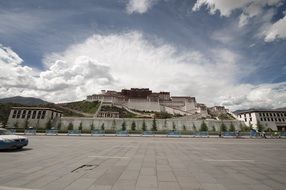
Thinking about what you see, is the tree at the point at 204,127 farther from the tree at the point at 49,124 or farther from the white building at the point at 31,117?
the white building at the point at 31,117

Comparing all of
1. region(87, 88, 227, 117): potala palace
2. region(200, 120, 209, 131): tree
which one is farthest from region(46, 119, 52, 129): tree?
region(200, 120, 209, 131): tree

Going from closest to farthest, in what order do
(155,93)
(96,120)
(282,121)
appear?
(96,120)
(282,121)
(155,93)

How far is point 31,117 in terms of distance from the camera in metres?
70.2

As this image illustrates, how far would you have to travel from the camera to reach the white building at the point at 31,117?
68.7 metres

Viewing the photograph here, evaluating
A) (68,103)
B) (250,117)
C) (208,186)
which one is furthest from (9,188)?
(68,103)

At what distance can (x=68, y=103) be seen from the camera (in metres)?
125

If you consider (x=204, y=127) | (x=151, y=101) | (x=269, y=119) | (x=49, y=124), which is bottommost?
(x=49, y=124)

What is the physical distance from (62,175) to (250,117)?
104 m

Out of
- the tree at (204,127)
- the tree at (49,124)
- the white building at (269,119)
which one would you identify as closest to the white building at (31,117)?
the tree at (49,124)

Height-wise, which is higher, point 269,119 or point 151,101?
point 151,101

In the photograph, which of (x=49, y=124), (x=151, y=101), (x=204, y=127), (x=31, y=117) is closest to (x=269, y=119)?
(x=204, y=127)

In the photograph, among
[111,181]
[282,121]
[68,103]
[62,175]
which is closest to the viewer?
[111,181]

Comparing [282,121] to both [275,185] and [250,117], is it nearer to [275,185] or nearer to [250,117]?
[250,117]

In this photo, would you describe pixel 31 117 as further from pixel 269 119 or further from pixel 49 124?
pixel 269 119
